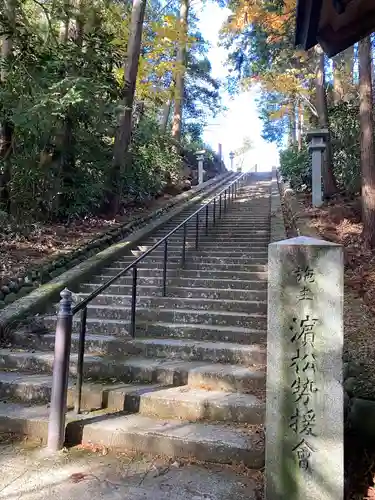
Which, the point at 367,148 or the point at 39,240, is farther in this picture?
the point at 367,148

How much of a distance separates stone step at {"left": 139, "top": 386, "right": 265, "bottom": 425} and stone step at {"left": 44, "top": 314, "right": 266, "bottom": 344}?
3.37ft

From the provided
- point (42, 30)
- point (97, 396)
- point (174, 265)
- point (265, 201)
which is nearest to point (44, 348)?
point (97, 396)

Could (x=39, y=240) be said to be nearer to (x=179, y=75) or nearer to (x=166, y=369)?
(x=166, y=369)

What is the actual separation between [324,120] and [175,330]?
953 centimetres

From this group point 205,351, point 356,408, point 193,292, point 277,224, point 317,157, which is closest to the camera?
point 356,408

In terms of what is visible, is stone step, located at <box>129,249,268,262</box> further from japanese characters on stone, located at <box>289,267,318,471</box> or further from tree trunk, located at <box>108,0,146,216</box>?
japanese characters on stone, located at <box>289,267,318,471</box>

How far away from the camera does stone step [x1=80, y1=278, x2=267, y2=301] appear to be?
577 centimetres

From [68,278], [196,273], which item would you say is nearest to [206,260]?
[196,273]

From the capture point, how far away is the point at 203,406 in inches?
136

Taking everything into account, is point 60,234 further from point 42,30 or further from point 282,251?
point 282,251

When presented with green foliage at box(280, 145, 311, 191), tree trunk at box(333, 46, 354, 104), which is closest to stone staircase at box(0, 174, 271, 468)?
green foliage at box(280, 145, 311, 191)

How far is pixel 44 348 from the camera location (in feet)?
15.5

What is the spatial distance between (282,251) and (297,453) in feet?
3.94

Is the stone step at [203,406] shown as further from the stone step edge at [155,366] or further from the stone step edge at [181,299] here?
the stone step edge at [181,299]
